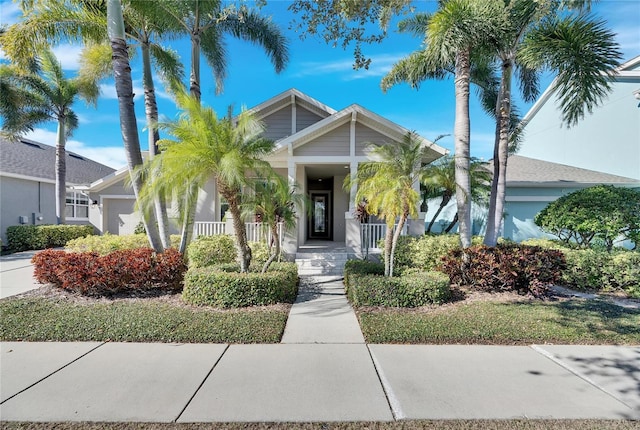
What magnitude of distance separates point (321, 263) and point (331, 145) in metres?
4.05

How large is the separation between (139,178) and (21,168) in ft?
50.9

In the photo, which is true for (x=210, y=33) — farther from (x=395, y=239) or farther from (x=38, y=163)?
(x=38, y=163)

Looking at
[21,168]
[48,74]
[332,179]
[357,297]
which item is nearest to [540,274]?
[357,297]

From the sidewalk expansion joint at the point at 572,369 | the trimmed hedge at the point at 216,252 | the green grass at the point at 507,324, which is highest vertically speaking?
the trimmed hedge at the point at 216,252

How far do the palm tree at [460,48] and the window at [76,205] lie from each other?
73.8 feet

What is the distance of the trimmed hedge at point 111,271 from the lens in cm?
606

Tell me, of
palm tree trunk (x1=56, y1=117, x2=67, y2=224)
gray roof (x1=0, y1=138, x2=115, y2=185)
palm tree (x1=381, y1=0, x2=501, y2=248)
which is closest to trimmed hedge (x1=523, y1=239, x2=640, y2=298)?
palm tree (x1=381, y1=0, x2=501, y2=248)

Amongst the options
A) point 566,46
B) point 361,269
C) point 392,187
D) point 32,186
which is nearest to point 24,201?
point 32,186

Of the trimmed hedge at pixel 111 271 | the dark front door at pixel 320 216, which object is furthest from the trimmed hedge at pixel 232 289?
the dark front door at pixel 320 216

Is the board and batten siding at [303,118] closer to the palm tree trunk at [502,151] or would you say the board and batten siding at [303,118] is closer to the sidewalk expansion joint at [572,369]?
the palm tree trunk at [502,151]

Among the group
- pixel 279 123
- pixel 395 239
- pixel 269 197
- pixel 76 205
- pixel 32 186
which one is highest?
pixel 279 123

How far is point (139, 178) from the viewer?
7277 millimetres

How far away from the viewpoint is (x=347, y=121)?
9.79m

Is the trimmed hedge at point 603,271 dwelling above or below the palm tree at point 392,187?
below
